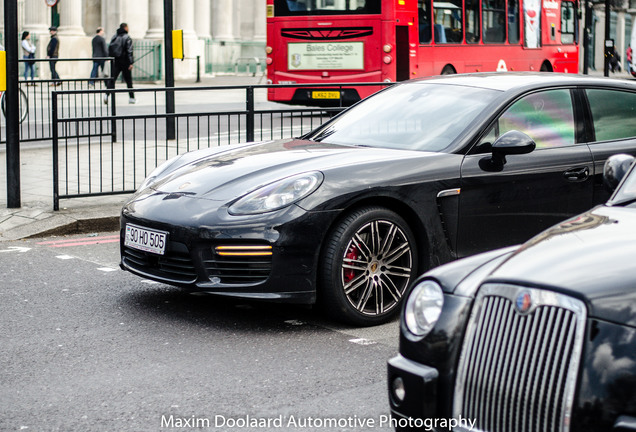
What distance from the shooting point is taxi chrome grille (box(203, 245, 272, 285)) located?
5.52 metres

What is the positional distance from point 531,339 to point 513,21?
807 inches

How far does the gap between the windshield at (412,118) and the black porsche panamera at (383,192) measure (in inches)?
0.5

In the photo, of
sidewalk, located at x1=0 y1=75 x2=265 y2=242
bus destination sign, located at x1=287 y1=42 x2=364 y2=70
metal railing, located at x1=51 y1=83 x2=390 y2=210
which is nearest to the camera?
sidewalk, located at x1=0 y1=75 x2=265 y2=242

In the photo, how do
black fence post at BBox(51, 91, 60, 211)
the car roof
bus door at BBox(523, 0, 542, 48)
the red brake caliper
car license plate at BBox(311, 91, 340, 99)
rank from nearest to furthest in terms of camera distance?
the red brake caliper, the car roof, black fence post at BBox(51, 91, 60, 211), car license plate at BBox(311, 91, 340, 99), bus door at BBox(523, 0, 542, 48)

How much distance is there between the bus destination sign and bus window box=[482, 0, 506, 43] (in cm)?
309

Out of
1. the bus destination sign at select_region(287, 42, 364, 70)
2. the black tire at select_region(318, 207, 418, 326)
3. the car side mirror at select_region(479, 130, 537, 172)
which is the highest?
the bus destination sign at select_region(287, 42, 364, 70)

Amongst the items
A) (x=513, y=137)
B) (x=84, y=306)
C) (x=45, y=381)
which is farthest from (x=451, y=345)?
(x=84, y=306)

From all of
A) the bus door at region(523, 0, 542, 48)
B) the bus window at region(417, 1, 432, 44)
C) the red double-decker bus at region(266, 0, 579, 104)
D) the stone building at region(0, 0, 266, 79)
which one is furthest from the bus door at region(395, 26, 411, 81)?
the stone building at region(0, 0, 266, 79)

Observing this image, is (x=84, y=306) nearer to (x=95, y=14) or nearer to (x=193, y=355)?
(x=193, y=355)

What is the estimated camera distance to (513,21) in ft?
73.9

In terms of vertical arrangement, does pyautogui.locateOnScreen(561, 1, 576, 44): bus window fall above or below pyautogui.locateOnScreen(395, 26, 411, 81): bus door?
above

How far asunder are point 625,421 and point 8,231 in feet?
22.6

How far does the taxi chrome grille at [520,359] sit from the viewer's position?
281 centimetres

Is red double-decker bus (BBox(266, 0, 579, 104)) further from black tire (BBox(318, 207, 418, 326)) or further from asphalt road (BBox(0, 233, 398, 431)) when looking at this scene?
black tire (BBox(318, 207, 418, 326))
